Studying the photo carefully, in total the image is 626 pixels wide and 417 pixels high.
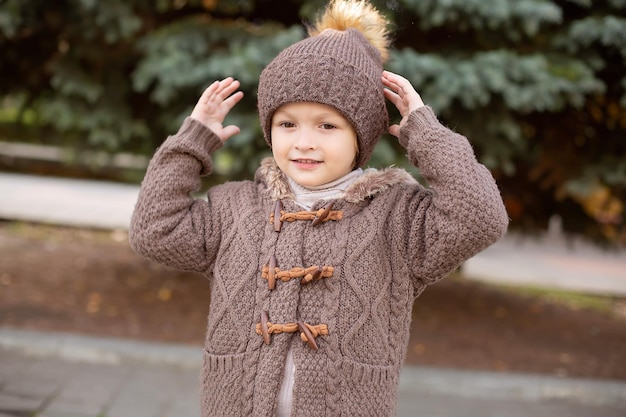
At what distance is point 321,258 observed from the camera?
5.94 feet

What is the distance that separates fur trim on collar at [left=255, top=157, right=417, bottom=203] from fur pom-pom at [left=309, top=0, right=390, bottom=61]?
0.41m

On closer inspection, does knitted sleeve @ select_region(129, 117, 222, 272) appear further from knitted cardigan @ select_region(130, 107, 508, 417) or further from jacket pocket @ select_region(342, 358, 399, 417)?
jacket pocket @ select_region(342, 358, 399, 417)

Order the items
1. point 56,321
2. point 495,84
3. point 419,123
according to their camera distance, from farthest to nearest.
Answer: point 56,321, point 495,84, point 419,123

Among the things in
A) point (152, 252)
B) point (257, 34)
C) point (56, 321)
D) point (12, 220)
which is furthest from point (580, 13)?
point (12, 220)

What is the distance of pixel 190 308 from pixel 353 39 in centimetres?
335

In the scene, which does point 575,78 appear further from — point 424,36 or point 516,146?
point 424,36

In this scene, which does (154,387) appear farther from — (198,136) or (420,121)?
(420,121)

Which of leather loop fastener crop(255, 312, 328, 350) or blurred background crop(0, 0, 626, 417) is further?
blurred background crop(0, 0, 626, 417)

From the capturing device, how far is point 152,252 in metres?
1.89

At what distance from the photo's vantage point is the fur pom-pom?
202 centimetres

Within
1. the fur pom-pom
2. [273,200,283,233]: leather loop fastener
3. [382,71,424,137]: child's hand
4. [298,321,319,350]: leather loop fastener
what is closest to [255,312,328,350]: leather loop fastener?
[298,321,319,350]: leather loop fastener

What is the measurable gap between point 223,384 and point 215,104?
815mm

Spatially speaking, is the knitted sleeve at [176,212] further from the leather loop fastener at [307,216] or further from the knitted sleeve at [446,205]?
the knitted sleeve at [446,205]

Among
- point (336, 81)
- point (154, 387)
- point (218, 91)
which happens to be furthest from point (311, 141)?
point (154, 387)
